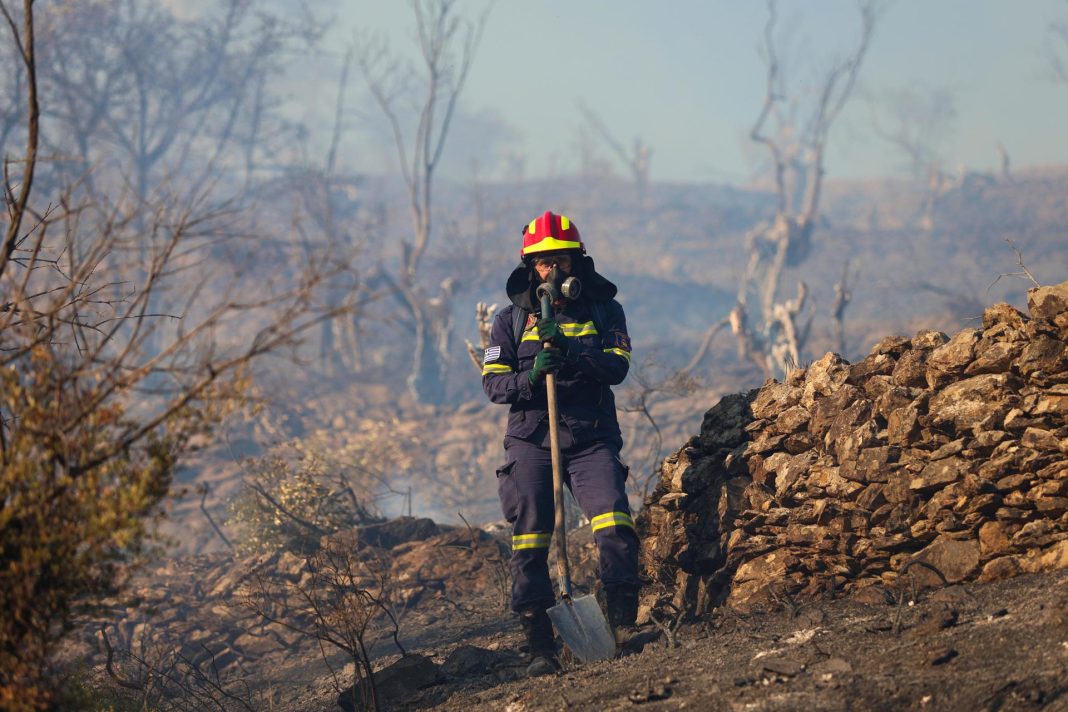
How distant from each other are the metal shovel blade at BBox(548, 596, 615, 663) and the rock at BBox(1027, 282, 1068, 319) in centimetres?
264

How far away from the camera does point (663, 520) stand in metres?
6.27

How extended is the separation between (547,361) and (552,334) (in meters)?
0.17

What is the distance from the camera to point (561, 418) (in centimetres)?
585

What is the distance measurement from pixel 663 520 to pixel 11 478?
3.96 meters

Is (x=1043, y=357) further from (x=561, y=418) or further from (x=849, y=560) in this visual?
(x=561, y=418)

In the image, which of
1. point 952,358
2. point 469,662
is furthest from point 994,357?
point 469,662

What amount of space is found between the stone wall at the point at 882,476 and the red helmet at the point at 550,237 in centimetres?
151

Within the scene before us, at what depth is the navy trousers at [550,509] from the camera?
5.57m

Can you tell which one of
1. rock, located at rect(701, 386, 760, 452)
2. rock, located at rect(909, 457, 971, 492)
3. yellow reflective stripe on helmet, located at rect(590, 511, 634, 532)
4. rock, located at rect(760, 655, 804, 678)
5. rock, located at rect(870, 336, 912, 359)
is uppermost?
rock, located at rect(870, 336, 912, 359)

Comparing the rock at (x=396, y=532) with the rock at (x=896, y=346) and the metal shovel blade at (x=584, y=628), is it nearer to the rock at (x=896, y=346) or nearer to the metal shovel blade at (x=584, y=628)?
the metal shovel blade at (x=584, y=628)

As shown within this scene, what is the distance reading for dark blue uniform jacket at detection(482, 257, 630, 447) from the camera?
5824 millimetres

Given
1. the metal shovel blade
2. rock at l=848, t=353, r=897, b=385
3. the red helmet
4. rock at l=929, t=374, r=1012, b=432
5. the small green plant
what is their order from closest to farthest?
1. rock at l=929, t=374, r=1012, b=432
2. the metal shovel blade
3. rock at l=848, t=353, r=897, b=385
4. the red helmet
5. the small green plant

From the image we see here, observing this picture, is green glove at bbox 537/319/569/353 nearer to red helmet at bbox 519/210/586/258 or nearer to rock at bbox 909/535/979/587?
red helmet at bbox 519/210/586/258

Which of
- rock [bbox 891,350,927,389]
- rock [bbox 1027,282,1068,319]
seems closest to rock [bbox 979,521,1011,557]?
rock [bbox 891,350,927,389]
